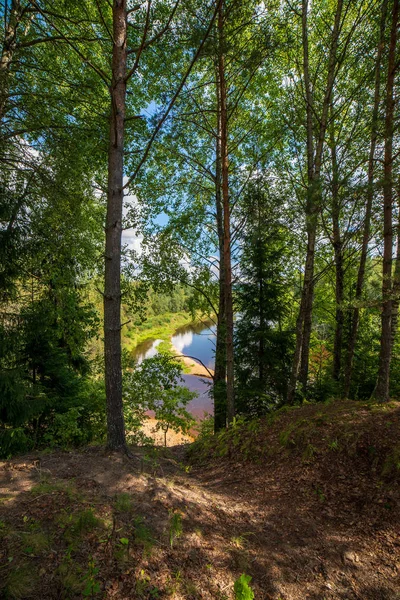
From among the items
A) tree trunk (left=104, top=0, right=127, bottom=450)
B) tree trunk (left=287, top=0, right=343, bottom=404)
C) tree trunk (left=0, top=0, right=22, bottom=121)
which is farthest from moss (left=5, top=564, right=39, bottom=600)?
tree trunk (left=0, top=0, right=22, bottom=121)

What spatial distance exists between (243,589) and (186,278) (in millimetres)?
6179

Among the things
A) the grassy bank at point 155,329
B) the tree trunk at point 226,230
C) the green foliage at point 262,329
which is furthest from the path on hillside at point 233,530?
the grassy bank at point 155,329

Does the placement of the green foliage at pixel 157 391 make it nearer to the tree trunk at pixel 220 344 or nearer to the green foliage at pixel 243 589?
the tree trunk at pixel 220 344

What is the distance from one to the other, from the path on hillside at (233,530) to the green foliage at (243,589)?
3.1 inches

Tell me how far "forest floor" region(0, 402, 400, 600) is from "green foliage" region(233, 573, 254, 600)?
0.09m

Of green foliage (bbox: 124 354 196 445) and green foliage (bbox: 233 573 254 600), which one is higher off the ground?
green foliage (bbox: 233 573 254 600)

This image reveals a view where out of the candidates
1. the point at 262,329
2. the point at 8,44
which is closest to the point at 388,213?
the point at 262,329

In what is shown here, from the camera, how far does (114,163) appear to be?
11.9ft

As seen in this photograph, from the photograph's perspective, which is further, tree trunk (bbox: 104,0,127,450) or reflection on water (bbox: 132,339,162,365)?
reflection on water (bbox: 132,339,162,365)

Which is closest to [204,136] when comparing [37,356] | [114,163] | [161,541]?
[114,163]

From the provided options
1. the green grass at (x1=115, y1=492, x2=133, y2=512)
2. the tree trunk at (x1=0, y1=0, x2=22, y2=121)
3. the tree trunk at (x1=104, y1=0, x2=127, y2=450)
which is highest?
the tree trunk at (x1=0, y1=0, x2=22, y2=121)

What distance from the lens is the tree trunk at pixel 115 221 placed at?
11.7ft

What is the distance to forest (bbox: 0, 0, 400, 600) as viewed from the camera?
2264 millimetres

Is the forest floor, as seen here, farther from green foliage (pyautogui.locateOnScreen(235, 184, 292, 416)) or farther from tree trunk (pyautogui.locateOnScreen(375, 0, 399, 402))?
green foliage (pyautogui.locateOnScreen(235, 184, 292, 416))
